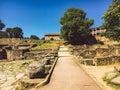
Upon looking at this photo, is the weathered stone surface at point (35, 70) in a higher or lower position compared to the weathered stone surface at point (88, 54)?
higher

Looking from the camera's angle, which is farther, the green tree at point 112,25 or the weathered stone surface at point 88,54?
the weathered stone surface at point 88,54

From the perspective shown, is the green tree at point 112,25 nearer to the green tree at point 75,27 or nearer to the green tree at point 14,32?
the green tree at point 75,27

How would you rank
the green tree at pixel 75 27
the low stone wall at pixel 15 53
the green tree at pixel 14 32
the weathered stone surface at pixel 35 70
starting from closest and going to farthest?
the weathered stone surface at pixel 35 70, the low stone wall at pixel 15 53, the green tree at pixel 75 27, the green tree at pixel 14 32

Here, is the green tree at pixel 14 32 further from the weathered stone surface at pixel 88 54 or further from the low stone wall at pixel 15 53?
the weathered stone surface at pixel 88 54

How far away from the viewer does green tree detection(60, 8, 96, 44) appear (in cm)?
5328

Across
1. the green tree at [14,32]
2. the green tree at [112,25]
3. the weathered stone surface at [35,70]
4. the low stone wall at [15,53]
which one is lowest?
the low stone wall at [15,53]

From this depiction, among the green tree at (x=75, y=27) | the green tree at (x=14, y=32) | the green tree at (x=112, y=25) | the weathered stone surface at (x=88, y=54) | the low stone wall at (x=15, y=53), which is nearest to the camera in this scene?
the green tree at (x=112, y=25)

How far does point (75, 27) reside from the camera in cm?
5384

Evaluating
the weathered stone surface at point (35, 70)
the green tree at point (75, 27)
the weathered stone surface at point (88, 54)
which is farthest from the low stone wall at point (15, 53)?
the weathered stone surface at point (35, 70)

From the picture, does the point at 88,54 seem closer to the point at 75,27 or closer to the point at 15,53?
the point at 15,53

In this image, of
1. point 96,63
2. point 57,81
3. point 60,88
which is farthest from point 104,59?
point 60,88

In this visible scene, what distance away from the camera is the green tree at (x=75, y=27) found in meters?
53.3

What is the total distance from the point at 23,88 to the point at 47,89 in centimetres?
130

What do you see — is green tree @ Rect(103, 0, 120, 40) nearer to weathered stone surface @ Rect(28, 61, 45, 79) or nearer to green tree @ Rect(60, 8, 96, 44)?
weathered stone surface @ Rect(28, 61, 45, 79)
